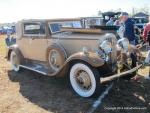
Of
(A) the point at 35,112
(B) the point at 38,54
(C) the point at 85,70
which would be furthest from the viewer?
(B) the point at 38,54

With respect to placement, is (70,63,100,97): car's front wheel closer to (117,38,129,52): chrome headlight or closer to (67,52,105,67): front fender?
(67,52,105,67): front fender

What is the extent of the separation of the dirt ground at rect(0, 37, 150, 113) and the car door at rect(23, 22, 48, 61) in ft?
2.29

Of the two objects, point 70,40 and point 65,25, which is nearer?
point 70,40

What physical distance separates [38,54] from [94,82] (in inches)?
96.8

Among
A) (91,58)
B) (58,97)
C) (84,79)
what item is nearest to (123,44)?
(91,58)

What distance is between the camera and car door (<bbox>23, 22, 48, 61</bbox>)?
6715 millimetres

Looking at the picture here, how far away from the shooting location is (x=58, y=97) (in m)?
5.53

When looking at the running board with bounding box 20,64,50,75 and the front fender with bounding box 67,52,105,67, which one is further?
the running board with bounding box 20,64,50,75

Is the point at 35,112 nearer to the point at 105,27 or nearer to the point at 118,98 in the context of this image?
the point at 118,98

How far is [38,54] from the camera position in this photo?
698 cm

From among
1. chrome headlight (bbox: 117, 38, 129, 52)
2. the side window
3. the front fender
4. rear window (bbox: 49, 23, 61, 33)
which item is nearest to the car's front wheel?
the front fender

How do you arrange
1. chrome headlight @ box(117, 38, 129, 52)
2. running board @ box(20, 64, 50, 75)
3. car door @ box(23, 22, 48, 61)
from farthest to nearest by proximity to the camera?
car door @ box(23, 22, 48, 61) → running board @ box(20, 64, 50, 75) → chrome headlight @ box(117, 38, 129, 52)

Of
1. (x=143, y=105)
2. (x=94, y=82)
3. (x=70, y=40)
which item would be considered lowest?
(x=143, y=105)

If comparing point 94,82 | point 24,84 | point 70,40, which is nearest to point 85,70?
point 94,82
